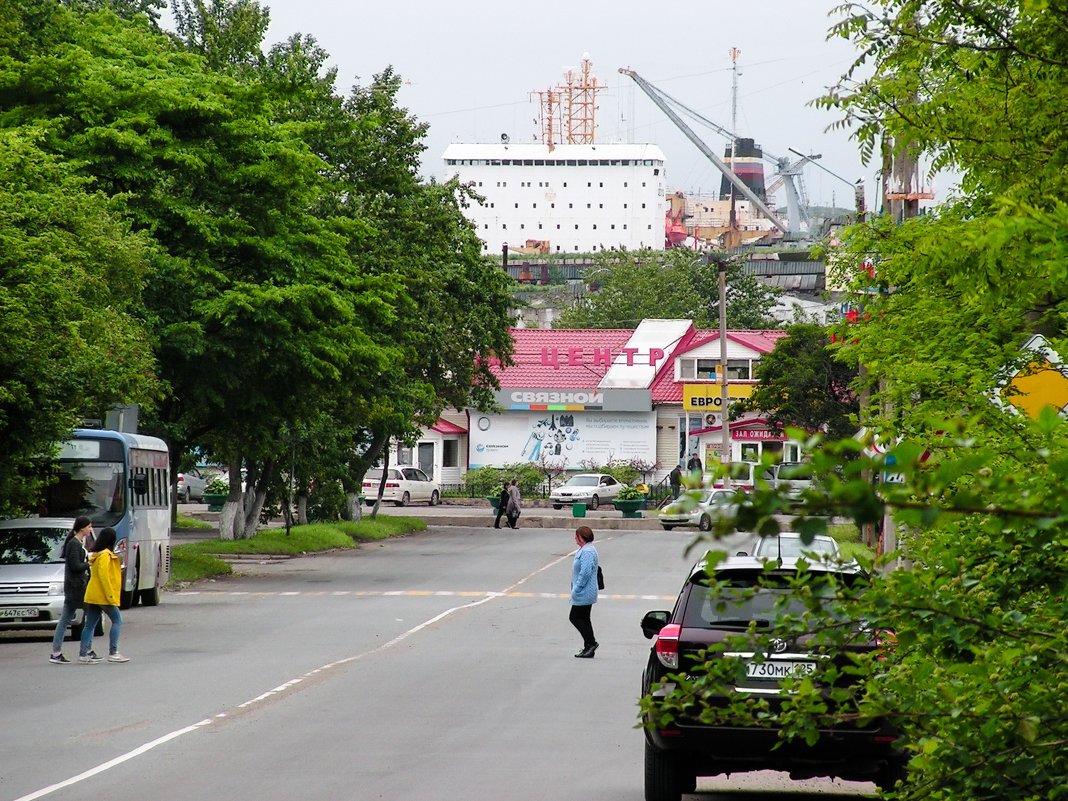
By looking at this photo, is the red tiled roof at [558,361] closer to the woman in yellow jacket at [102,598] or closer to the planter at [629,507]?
the planter at [629,507]

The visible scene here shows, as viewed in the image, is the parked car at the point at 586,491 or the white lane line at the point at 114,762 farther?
the parked car at the point at 586,491

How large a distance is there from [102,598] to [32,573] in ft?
11.5

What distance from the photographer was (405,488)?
72062 mm

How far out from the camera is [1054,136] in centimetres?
685

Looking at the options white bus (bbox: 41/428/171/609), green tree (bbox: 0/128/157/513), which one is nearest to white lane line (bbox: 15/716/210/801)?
green tree (bbox: 0/128/157/513)

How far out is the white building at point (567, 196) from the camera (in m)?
182

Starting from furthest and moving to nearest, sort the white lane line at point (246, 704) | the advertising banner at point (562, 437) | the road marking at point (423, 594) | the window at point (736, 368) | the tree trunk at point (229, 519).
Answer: the window at point (736, 368) → the advertising banner at point (562, 437) → the tree trunk at point (229, 519) → the road marking at point (423, 594) → the white lane line at point (246, 704)

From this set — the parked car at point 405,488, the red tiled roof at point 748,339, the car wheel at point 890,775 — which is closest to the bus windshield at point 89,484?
the car wheel at point 890,775

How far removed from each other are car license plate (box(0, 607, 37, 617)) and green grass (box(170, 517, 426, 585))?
1016 cm

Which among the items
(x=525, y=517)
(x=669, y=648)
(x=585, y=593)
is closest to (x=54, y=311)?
(x=585, y=593)

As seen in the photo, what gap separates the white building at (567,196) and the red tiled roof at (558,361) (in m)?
96.4

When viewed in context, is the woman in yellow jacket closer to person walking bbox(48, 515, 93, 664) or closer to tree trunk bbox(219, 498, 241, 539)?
person walking bbox(48, 515, 93, 664)

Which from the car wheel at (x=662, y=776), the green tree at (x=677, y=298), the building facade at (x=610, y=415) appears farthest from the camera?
the green tree at (x=677, y=298)

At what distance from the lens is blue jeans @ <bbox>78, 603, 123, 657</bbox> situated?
1838cm
